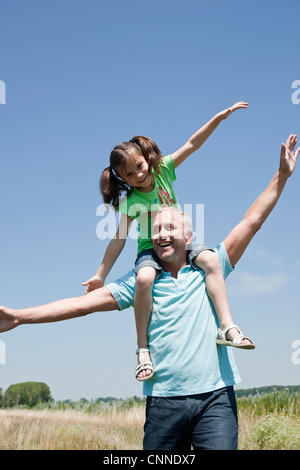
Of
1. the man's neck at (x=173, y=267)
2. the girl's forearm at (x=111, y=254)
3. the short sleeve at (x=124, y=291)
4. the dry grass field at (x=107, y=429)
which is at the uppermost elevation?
the girl's forearm at (x=111, y=254)

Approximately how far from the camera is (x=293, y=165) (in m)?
4.14

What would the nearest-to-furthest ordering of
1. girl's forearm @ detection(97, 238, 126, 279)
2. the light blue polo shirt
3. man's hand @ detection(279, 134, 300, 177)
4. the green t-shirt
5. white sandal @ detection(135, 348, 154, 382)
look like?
the light blue polo shirt < white sandal @ detection(135, 348, 154, 382) < man's hand @ detection(279, 134, 300, 177) < the green t-shirt < girl's forearm @ detection(97, 238, 126, 279)

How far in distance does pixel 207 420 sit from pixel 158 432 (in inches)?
13.8

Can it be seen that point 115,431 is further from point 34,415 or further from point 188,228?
point 188,228

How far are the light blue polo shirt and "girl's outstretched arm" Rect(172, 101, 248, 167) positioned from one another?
179 cm

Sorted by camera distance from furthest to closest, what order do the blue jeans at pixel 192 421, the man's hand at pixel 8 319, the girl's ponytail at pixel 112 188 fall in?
the girl's ponytail at pixel 112 188 → the man's hand at pixel 8 319 → the blue jeans at pixel 192 421

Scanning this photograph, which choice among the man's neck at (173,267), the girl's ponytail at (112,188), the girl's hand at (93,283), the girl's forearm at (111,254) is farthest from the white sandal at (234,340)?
the girl's ponytail at (112,188)

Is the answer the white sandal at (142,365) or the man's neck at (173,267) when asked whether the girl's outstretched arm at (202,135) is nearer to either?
the man's neck at (173,267)

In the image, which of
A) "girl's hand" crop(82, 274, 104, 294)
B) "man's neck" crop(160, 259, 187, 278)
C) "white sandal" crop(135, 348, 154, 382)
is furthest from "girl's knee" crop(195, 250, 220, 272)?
"girl's hand" crop(82, 274, 104, 294)

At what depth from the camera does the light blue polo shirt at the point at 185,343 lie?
3.46 meters

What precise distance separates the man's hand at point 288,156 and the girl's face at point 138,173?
1369 millimetres

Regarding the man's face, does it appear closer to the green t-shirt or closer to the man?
the man

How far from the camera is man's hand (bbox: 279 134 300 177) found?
4062 millimetres
